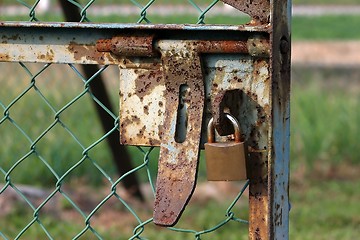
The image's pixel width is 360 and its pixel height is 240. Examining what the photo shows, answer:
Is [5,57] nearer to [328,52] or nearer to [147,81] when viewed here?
[147,81]

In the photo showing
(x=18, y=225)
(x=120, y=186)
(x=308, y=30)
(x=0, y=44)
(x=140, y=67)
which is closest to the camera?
(x=140, y=67)

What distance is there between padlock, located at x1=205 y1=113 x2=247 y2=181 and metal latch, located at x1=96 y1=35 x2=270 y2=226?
0.18 ft

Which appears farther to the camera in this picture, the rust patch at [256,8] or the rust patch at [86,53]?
the rust patch at [86,53]

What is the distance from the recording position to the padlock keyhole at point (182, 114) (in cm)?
170

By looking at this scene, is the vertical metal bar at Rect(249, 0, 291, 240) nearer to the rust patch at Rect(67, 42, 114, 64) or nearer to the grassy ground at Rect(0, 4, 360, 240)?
the rust patch at Rect(67, 42, 114, 64)

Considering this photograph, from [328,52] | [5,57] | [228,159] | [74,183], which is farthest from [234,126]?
[328,52]

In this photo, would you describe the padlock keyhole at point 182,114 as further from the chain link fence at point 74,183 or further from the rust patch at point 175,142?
the chain link fence at point 74,183

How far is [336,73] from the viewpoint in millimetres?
9453

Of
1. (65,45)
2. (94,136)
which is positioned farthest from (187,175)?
(94,136)

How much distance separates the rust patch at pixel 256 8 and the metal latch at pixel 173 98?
42 millimetres

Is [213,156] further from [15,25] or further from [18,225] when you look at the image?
[18,225]

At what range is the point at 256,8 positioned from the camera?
1.62 m

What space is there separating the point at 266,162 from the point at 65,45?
0.53m

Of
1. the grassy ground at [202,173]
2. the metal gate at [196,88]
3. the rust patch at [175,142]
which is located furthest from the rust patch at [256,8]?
the grassy ground at [202,173]
